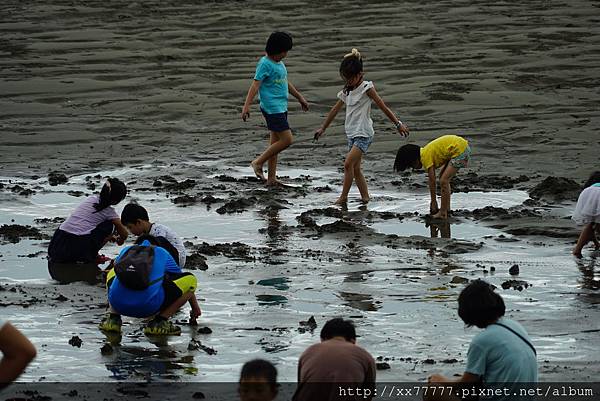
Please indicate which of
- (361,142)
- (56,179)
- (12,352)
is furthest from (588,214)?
(12,352)

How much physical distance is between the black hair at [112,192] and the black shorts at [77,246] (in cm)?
19

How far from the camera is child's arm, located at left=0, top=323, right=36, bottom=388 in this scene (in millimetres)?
4512

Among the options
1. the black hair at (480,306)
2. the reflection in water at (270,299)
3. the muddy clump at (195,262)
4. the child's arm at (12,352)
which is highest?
the child's arm at (12,352)

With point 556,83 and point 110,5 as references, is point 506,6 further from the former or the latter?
point 110,5

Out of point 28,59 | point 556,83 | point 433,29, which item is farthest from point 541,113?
point 28,59

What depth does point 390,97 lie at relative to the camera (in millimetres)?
16719

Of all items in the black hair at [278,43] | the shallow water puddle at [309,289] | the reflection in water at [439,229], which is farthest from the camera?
the black hair at [278,43]

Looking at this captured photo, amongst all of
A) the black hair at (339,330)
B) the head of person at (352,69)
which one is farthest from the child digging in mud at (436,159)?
the black hair at (339,330)

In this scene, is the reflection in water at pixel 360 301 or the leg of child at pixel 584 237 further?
the leg of child at pixel 584 237

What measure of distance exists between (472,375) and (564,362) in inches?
67.3

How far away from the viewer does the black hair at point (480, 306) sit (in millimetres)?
5758

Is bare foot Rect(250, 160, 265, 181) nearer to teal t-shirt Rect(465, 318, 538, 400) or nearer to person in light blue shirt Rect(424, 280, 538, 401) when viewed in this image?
person in light blue shirt Rect(424, 280, 538, 401)

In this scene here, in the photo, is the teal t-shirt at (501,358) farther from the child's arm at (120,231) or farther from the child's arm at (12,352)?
the child's arm at (120,231)

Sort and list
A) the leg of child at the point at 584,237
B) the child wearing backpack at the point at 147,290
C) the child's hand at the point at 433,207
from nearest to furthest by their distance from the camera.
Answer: the child wearing backpack at the point at 147,290 → the leg of child at the point at 584,237 → the child's hand at the point at 433,207
